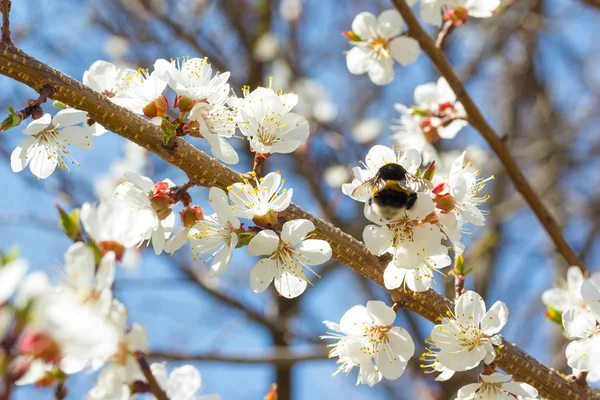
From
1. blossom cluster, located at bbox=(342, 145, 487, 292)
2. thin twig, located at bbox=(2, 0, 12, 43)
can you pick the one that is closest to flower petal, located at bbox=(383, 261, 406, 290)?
blossom cluster, located at bbox=(342, 145, 487, 292)

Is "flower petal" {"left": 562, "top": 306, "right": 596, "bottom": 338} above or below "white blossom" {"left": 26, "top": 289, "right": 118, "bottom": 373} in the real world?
above

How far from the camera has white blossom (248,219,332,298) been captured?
1.85 m

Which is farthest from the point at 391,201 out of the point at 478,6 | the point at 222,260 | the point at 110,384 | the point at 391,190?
the point at 478,6

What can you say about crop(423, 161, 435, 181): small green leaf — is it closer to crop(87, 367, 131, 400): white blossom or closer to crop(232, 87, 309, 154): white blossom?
crop(232, 87, 309, 154): white blossom

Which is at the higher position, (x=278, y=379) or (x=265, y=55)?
(x=265, y=55)

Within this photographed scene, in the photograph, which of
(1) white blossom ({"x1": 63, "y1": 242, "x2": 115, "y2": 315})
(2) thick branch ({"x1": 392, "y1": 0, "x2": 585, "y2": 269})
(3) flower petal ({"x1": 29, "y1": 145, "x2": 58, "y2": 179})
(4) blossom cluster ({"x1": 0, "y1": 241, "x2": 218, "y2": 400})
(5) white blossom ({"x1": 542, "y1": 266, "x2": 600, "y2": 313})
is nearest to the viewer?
(4) blossom cluster ({"x1": 0, "y1": 241, "x2": 218, "y2": 400})

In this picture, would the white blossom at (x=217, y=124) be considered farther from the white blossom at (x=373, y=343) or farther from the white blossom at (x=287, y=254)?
the white blossom at (x=373, y=343)

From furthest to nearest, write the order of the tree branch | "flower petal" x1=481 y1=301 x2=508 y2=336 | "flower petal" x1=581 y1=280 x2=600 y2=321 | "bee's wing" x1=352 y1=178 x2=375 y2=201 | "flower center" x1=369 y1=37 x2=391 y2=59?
the tree branch
"flower center" x1=369 y1=37 x2=391 y2=59
"bee's wing" x1=352 y1=178 x2=375 y2=201
"flower petal" x1=481 y1=301 x2=508 y2=336
"flower petal" x1=581 y1=280 x2=600 y2=321

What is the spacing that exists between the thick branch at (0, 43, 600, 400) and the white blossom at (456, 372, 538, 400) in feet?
0.24

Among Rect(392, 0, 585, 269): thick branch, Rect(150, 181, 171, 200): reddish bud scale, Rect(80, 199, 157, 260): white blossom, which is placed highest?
Rect(392, 0, 585, 269): thick branch

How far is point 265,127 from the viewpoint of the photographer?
205 cm

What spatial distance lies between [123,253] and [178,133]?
41 centimetres

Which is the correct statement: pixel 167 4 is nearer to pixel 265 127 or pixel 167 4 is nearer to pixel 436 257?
pixel 265 127

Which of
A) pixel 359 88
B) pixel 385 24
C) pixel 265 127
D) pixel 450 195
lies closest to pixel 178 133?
pixel 265 127
